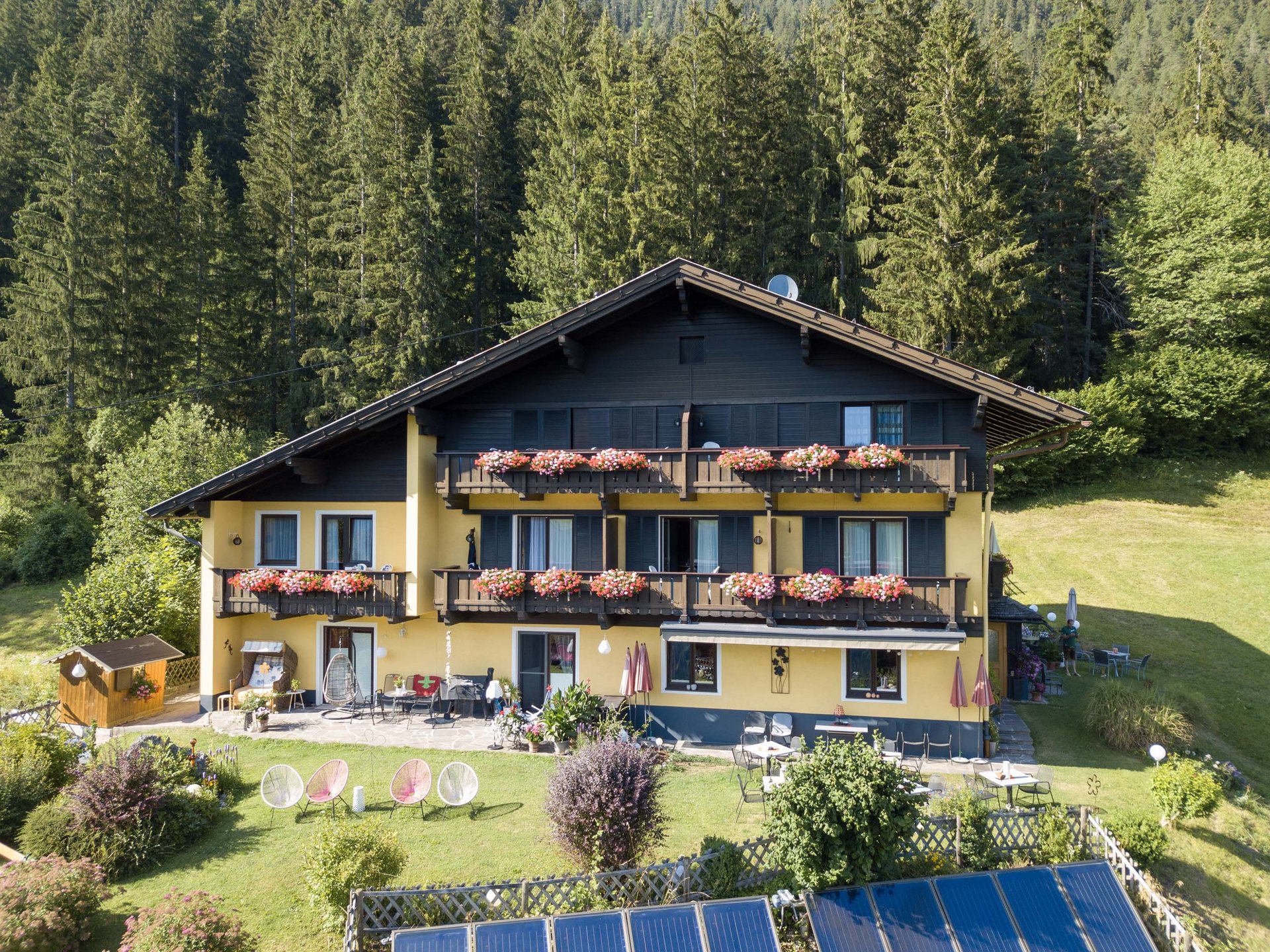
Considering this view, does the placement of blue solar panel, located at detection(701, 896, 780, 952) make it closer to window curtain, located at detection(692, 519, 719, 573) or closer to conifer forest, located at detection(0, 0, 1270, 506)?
window curtain, located at detection(692, 519, 719, 573)

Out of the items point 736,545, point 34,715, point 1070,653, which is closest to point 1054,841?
point 736,545

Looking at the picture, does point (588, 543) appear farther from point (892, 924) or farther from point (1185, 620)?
point (1185, 620)

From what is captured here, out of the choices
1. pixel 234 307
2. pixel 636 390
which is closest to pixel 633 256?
pixel 636 390

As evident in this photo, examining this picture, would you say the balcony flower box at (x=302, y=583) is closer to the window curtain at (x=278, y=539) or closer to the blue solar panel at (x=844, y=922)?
the window curtain at (x=278, y=539)

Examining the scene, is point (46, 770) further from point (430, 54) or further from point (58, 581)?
point (430, 54)

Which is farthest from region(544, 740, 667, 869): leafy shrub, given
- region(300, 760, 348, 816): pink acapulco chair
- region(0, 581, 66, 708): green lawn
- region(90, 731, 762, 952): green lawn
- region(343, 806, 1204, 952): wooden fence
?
region(0, 581, 66, 708): green lawn
